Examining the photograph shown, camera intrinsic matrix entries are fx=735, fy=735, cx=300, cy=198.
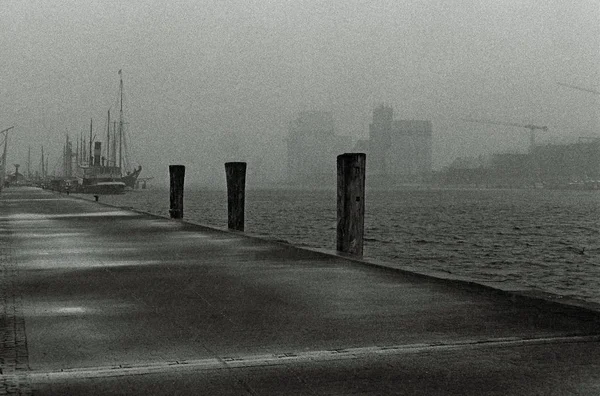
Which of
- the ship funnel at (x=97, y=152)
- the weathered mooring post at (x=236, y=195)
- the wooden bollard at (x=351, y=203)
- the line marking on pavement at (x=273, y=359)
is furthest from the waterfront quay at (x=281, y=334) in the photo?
the ship funnel at (x=97, y=152)

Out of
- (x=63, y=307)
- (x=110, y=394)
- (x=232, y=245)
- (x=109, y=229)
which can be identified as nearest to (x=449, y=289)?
(x=63, y=307)

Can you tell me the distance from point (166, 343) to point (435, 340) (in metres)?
2.26

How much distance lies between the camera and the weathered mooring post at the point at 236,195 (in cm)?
2286

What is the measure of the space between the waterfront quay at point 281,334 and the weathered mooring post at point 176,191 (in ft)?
60.4

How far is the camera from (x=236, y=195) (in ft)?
75.7

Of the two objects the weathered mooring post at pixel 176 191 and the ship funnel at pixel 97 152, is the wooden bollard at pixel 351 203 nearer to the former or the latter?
the weathered mooring post at pixel 176 191

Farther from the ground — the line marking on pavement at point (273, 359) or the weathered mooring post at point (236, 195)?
the weathered mooring post at point (236, 195)

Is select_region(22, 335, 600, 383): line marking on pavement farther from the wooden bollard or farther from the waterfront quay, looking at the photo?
the wooden bollard

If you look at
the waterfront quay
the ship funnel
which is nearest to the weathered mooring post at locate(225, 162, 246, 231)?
the waterfront quay

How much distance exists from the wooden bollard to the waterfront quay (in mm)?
3592

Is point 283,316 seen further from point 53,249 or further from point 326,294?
point 53,249

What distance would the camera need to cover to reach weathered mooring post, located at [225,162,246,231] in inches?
900

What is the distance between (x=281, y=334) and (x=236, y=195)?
16.8 metres

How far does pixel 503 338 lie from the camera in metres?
6.28
